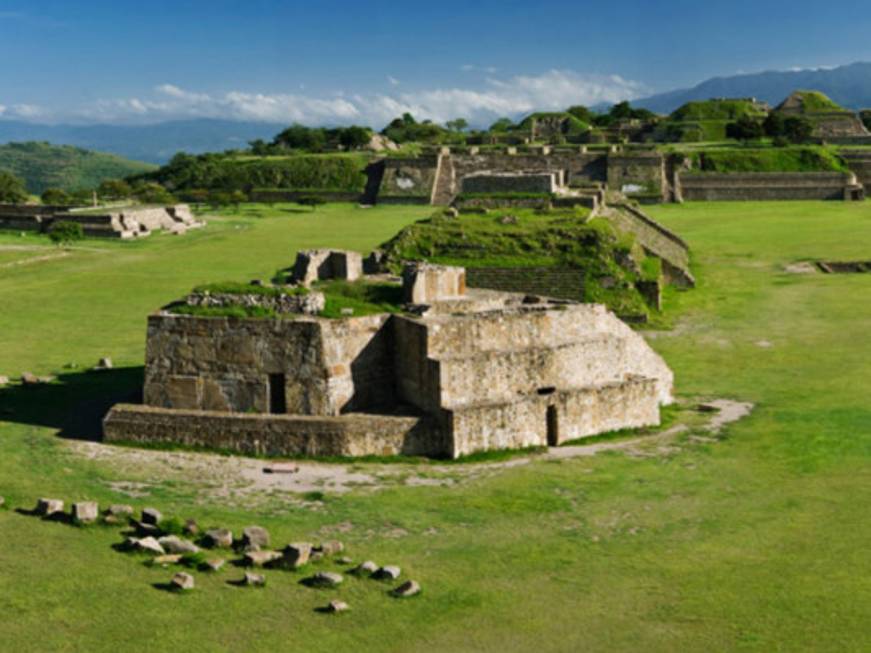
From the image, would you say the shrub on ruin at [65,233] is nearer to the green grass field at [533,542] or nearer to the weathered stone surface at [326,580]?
the green grass field at [533,542]

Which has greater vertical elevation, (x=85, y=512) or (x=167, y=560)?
(x=85, y=512)

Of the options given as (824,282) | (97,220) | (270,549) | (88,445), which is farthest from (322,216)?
(270,549)

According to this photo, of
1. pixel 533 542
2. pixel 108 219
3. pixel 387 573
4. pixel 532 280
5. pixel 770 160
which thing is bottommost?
pixel 533 542

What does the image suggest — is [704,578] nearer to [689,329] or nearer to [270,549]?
[270,549]

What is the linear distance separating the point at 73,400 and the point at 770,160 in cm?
5910

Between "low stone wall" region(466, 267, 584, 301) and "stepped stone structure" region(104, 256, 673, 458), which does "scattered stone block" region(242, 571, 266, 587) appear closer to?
"stepped stone structure" region(104, 256, 673, 458)

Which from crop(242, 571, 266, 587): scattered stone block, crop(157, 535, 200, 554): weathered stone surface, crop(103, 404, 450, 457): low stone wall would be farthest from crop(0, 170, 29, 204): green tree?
crop(242, 571, 266, 587): scattered stone block

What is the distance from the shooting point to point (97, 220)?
183 feet

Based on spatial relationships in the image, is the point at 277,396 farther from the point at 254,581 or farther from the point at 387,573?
the point at 387,573

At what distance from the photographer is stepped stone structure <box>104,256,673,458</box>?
17094mm

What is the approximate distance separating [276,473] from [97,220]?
43.5 m

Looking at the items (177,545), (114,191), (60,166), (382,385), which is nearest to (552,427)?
Result: (382,385)

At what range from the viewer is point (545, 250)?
32.8 m

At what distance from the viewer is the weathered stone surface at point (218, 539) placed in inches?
507
